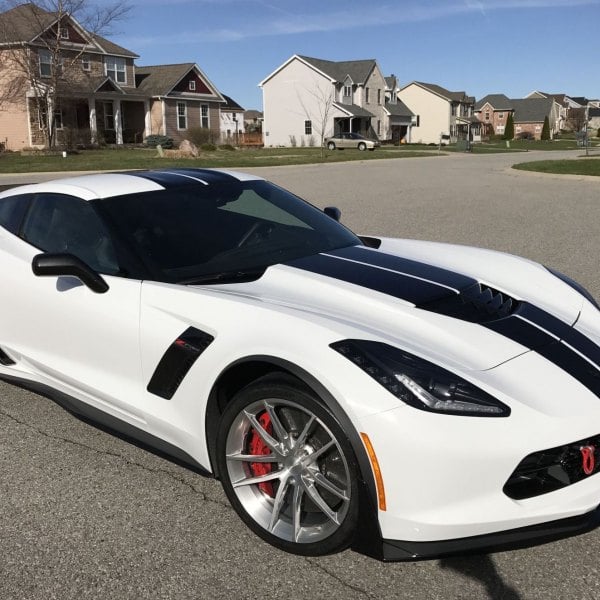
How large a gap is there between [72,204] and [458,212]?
35.0ft

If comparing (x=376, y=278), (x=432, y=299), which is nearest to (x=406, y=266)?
(x=376, y=278)

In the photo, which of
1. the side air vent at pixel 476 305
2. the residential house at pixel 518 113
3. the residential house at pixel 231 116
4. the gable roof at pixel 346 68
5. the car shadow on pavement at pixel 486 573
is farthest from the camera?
the residential house at pixel 518 113

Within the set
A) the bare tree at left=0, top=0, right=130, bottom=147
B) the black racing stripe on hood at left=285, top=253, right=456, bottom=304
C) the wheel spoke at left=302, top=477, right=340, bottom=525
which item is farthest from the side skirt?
the bare tree at left=0, top=0, right=130, bottom=147

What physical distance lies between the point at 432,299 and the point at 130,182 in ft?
6.07

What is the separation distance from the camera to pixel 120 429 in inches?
130

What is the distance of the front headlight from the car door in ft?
3.79

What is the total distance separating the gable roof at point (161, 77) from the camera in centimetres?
5128

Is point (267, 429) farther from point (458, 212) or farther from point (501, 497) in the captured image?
point (458, 212)

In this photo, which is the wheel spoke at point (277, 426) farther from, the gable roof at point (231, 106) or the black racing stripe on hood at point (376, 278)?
the gable roof at point (231, 106)

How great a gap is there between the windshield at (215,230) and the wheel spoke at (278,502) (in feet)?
3.39

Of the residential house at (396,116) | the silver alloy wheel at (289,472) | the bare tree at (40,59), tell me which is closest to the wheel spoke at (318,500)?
the silver alloy wheel at (289,472)

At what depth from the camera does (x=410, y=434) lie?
7.53 feet

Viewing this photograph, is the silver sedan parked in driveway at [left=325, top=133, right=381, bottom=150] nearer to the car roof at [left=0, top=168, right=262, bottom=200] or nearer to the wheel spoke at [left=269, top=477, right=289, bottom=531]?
the car roof at [left=0, top=168, right=262, bottom=200]

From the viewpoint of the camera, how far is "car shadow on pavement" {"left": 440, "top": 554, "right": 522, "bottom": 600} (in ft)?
8.13
